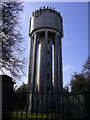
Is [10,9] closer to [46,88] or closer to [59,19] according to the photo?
[46,88]

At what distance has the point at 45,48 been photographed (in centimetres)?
2422

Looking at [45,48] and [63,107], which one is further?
[45,48]

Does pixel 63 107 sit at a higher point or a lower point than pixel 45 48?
lower

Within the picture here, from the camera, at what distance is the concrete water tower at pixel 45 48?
2405 centimetres

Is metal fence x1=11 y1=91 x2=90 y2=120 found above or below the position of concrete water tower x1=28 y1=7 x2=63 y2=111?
below

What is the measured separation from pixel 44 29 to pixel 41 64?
250 inches

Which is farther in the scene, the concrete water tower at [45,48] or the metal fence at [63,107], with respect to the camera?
the concrete water tower at [45,48]

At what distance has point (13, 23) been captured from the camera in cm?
1116

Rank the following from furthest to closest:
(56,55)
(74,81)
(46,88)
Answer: (74,81), (56,55), (46,88)

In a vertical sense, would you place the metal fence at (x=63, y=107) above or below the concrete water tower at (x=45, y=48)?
below

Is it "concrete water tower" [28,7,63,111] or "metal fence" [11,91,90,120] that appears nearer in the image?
"metal fence" [11,91,90,120]

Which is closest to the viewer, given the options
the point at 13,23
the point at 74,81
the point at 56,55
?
the point at 13,23

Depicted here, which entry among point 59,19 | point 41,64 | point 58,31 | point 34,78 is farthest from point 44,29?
point 34,78

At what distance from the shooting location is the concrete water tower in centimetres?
2405
